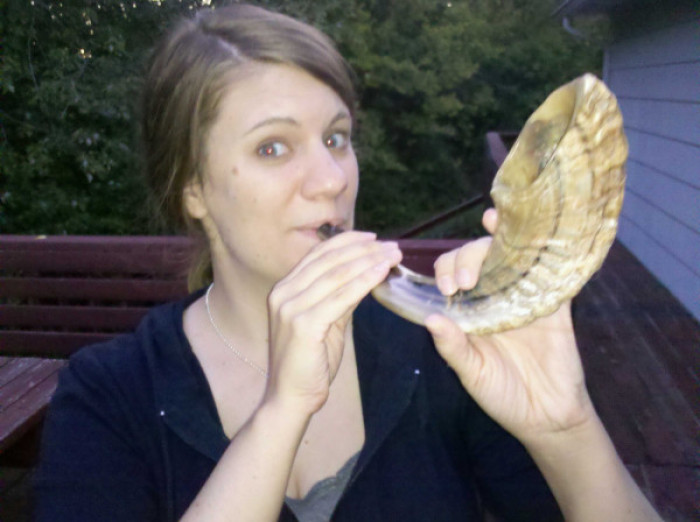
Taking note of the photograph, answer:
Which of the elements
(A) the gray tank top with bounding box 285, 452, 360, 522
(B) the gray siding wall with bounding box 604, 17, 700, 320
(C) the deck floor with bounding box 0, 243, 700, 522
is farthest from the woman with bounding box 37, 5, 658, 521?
(B) the gray siding wall with bounding box 604, 17, 700, 320

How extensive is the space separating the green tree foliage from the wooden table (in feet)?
4.07

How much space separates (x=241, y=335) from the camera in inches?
75.4

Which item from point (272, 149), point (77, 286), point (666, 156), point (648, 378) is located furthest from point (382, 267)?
point (666, 156)

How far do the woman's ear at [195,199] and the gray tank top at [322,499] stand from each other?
2.96 ft

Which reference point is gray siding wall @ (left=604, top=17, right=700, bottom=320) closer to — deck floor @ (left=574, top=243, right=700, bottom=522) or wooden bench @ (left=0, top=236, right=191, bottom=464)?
deck floor @ (left=574, top=243, right=700, bottom=522)

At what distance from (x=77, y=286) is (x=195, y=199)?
2.36 metres

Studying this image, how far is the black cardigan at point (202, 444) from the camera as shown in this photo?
1.48m

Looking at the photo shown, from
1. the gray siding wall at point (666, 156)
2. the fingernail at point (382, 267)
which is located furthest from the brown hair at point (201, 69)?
the gray siding wall at point (666, 156)

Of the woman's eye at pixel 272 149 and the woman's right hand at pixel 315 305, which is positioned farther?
the woman's eye at pixel 272 149

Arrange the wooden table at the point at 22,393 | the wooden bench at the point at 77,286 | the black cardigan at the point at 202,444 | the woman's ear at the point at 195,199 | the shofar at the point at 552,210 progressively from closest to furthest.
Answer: the shofar at the point at 552,210 < the black cardigan at the point at 202,444 < the woman's ear at the point at 195,199 < the wooden table at the point at 22,393 < the wooden bench at the point at 77,286

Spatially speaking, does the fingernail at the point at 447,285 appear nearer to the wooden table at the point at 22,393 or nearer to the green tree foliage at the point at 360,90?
the wooden table at the point at 22,393

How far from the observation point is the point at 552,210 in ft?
3.25

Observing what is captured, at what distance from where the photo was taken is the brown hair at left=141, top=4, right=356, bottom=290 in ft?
5.39

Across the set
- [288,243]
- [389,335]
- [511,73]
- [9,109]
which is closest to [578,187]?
[288,243]
